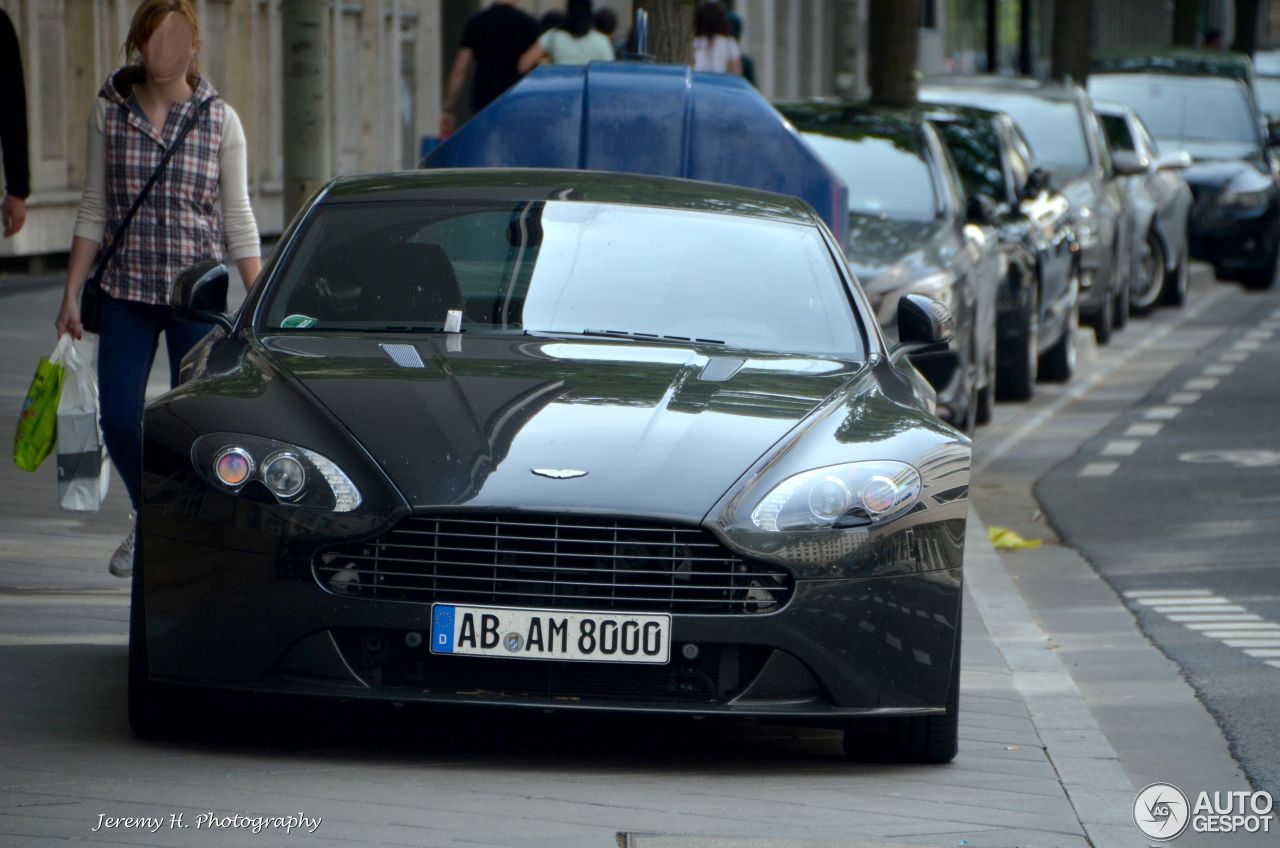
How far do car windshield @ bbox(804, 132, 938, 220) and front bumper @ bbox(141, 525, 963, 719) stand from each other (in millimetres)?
7720

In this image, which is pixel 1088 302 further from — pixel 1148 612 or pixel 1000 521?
pixel 1148 612

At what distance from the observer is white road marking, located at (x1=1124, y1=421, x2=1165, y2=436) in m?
14.2

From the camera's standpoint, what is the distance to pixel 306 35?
1002 cm

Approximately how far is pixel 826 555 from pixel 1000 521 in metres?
5.89

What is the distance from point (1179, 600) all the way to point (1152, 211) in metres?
12.6

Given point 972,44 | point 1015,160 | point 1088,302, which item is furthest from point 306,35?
point 972,44

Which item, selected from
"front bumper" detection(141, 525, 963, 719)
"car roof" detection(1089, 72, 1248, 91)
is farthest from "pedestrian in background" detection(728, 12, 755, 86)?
"front bumper" detection(141, 525, 963, 719)

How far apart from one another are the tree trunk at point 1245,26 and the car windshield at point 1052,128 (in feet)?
90.2

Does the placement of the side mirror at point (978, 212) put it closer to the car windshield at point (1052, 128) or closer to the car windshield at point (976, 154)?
the car windshield at point (976, 154)

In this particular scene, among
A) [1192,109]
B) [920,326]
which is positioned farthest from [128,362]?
[1192,109]

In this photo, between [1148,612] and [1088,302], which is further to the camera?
[1088,302]

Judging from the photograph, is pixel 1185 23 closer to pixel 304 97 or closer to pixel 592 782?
pixel 304 97

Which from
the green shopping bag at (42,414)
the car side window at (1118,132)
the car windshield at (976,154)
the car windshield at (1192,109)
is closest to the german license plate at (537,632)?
the green shopping bag at (42,414)

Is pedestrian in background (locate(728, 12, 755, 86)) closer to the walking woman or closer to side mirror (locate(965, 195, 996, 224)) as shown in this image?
side mirror (locate(965, 195, 996, 224))
